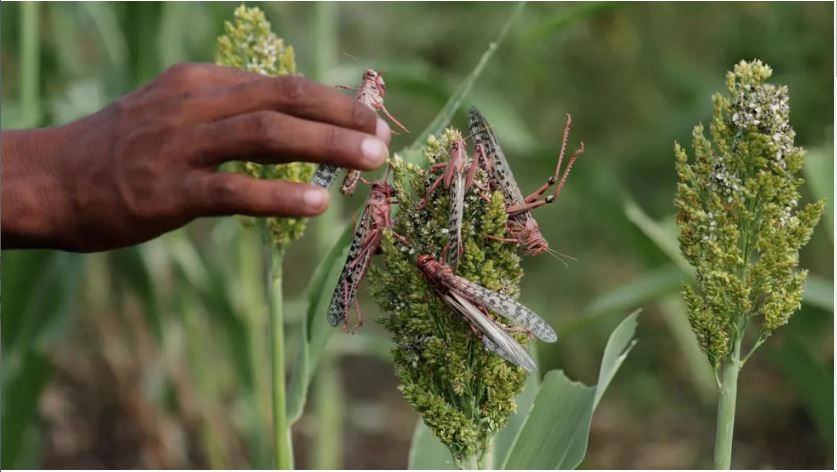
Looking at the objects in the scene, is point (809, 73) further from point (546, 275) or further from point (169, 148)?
point (169, 148)

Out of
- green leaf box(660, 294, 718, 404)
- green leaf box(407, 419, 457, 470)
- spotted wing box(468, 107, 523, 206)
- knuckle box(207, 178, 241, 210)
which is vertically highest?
spotted wing box(468, 107, 523, 206)

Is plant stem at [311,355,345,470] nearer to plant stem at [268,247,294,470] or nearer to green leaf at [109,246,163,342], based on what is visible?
green leaf at [109,246,163,342]

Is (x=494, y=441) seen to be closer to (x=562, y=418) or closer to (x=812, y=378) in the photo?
(x=562, y=418)

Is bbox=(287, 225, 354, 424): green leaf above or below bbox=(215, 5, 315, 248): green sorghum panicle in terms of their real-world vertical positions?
below

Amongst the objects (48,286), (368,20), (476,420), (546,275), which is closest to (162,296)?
(48,286)

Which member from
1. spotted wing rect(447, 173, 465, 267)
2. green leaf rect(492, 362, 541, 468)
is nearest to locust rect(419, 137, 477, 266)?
spotted wing rect(447, 173, 465, 267)

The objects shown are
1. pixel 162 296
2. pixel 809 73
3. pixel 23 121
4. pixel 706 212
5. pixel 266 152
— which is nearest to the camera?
pixel 266 152

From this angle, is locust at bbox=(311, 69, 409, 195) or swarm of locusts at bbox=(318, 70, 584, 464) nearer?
swarm of locusts at bbox=(318, 70, 584, 464)

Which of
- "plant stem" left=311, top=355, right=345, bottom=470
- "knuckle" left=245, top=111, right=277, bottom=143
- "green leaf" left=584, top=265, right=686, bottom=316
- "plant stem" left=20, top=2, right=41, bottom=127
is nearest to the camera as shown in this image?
"knuckle" left=245, top=111, right=277, bottom=143
